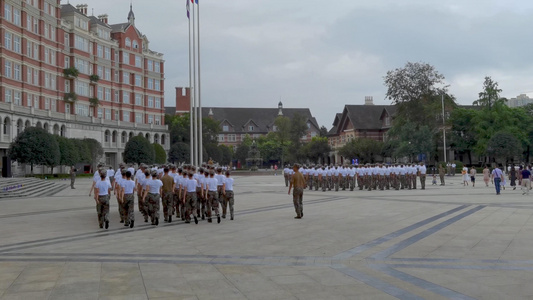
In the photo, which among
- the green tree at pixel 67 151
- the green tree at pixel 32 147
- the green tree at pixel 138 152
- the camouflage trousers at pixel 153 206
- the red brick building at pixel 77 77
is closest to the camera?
the camouflage trousers at pixel 153 206

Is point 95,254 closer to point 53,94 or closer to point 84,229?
point 84,229

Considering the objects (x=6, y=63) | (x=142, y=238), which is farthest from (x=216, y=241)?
(x=6, y=63)

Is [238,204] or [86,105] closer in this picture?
[238,204]

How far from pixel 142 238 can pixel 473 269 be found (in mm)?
8000

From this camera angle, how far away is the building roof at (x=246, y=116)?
127 meters

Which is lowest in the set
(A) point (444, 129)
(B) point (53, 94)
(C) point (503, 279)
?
(C) point (503, 279)

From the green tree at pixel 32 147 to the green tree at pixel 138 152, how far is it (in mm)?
18111

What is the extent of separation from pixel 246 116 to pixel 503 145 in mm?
75398

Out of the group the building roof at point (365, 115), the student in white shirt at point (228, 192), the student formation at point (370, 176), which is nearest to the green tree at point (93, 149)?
the student formation at point (370, 176)

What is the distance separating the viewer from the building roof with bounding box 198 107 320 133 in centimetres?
12731

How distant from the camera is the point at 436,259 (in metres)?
9.98

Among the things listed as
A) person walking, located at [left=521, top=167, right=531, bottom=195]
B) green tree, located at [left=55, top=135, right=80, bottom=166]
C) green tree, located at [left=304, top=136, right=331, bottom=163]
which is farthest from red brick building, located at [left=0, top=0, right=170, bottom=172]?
person walking, located at [left=521, top=167, right=531, bottom=195]

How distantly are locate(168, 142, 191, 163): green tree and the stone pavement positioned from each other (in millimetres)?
61756

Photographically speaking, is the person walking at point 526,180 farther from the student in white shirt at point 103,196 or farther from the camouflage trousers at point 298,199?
the student in white shirt at point 103,196
